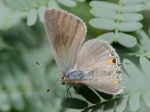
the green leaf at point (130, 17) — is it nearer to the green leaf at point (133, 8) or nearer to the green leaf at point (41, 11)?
Result: the green leaf at point (133, 8)

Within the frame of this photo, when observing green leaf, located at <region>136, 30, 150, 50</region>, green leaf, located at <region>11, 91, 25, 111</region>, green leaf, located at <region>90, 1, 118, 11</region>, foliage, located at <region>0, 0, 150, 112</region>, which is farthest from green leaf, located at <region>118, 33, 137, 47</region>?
green leaf, located at <region>11, 91, 25, 111</region>

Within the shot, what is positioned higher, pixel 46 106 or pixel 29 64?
pixel 29 64

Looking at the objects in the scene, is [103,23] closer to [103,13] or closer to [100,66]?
[103,13]

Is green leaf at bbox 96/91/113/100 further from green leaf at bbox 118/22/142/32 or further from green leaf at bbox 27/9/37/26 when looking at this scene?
green leaf at bbox 27/9/37/26

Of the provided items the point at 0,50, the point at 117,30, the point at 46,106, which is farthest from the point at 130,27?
the point at 0,50

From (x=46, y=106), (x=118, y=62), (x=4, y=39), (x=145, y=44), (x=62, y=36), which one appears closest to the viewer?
(x=118, y=62)

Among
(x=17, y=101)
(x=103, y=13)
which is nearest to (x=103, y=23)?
(x=103, y=13)

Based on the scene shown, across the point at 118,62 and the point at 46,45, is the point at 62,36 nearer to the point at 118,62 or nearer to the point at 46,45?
the point at 118,62
